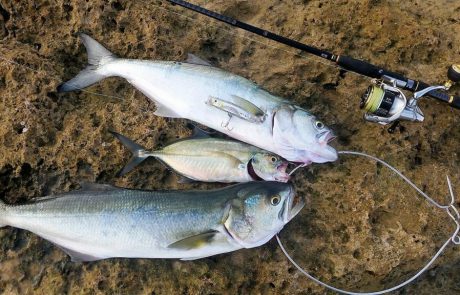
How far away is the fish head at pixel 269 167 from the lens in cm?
340

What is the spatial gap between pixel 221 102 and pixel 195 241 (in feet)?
3.48

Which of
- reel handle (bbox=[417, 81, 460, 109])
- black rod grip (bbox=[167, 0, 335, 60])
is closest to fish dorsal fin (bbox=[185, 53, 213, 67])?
black rod grip (bbox=[167, 0, 335, 60])

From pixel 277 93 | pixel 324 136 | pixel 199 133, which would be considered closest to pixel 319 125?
pixel 324 136

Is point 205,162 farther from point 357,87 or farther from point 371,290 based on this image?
point 371,290

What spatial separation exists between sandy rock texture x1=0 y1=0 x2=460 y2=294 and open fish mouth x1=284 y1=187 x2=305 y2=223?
0.97 ft

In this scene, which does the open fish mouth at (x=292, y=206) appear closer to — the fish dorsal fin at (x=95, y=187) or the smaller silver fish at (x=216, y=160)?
the smaller silver fish at (x=216, y=160)

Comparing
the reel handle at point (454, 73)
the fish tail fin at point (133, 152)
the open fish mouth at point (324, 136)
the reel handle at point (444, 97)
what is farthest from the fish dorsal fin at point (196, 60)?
the reel handle at point (454, 73)

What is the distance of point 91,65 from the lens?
12.0 feet

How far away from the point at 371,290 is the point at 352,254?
389 mm

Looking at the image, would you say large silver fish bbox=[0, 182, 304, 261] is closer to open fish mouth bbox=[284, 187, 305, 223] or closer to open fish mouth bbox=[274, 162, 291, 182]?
open fish mouth bbox=[284, 187, 305, 223]

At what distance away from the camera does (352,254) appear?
339 centimetres

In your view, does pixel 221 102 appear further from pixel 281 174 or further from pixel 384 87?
pixel 384 87

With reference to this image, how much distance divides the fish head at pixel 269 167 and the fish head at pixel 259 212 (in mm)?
211

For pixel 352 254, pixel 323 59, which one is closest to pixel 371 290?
pixel 352 254
